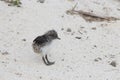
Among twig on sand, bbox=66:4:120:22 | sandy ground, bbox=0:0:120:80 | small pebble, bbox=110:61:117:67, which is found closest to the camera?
sandy ground, bbox=0:0:120:80

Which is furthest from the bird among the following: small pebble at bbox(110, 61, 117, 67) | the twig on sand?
the twig on sand

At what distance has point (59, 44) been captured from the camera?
834cm

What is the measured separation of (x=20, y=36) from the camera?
8375 millimetres

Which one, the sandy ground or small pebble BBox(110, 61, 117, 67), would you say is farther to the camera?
small pebble BBox(110, 61, 117, 67)

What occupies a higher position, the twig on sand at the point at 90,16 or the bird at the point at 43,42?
the bird at the point at 43,42

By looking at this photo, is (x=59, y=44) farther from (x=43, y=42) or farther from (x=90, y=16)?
(x=90, y=16)

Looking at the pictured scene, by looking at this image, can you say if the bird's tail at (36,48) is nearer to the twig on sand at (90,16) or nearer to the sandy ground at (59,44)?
the sandy ground at (59,44)

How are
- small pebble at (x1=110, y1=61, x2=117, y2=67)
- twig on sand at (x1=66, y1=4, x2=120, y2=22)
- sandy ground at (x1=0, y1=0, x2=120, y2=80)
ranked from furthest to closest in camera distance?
twig on sand at (x1=66, y1=4, x2=120, y2=22)
small pebble at (x1=110, y1=61, x2=117, y2=67)
sandy ground at (x1=0, y1=0, x2=120, y2=80)

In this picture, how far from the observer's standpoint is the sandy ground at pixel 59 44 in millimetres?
7371

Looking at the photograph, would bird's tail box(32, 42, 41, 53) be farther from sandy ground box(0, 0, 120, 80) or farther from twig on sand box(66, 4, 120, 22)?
twig on sand box(66, 4, 120, 22)

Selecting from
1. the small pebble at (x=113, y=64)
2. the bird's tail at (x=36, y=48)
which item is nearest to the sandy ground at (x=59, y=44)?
the small pebble at (x=113, y=64)

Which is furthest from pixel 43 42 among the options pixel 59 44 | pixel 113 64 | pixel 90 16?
pixel 90 16

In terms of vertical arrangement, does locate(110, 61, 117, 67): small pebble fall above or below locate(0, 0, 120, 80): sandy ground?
above

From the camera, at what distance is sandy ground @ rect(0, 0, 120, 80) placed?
7371mm
